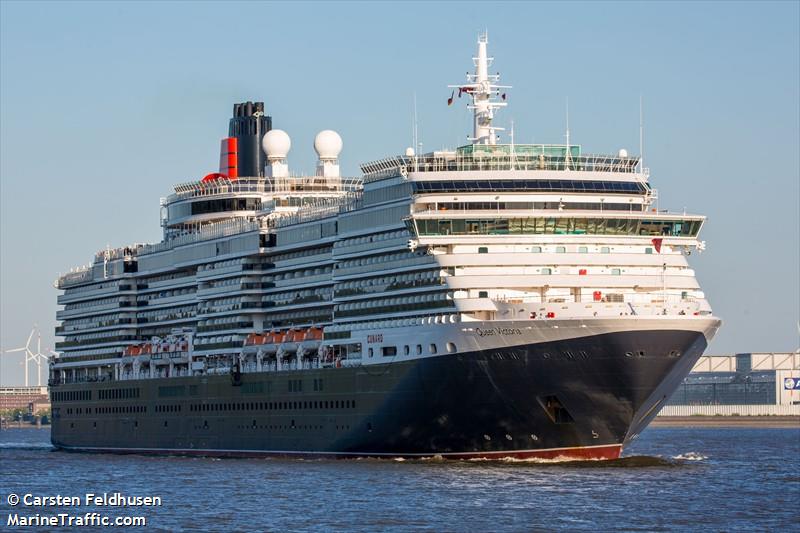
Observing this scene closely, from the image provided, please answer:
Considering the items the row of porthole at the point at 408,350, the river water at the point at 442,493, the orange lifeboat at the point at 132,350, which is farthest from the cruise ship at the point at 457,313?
the orange lifeboat at the point at 132,350

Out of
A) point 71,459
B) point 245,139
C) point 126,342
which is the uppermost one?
point 245,139

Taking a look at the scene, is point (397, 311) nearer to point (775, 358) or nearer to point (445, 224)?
point (445, 224)

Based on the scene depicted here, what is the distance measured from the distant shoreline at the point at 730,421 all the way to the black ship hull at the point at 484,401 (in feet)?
328

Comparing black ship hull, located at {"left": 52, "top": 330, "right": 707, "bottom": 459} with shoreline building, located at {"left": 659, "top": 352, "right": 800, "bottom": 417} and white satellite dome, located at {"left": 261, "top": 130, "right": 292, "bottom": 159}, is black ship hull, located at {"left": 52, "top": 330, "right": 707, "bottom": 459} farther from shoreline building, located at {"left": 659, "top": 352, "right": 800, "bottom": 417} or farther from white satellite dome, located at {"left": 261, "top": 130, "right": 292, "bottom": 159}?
shoreline building, located at {"left": 659, "top": 352, "right": 800, "bottom": 417}

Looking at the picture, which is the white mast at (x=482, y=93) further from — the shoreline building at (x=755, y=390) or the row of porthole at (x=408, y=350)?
the shoreline building at (x=755, y=390)

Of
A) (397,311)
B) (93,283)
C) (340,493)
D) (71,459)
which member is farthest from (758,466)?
(93,283)

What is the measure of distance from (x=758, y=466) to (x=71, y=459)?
44.4 metres

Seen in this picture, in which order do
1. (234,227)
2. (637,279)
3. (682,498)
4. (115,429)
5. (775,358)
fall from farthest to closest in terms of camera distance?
(775,358) < (115,429) < (234,227) < (637,279) < (682,498)

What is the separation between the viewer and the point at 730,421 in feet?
614

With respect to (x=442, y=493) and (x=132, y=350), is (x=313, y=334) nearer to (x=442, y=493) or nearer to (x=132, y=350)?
(x=132, y=350)

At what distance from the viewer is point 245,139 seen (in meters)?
115

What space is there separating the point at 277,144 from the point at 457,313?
36512mm

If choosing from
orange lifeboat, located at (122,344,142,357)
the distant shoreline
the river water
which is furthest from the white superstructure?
the distant shoreline

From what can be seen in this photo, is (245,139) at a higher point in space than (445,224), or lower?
higher
